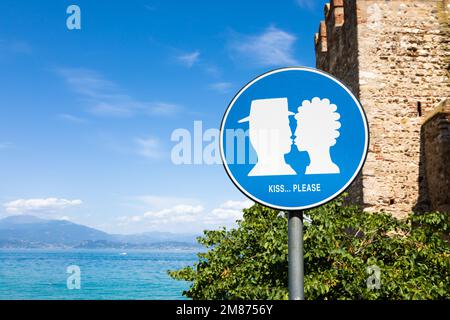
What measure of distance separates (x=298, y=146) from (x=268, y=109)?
0.81 feet

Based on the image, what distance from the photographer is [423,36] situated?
1412cm

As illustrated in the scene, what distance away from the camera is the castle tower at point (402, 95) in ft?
43.0

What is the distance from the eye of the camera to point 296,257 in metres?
2.37

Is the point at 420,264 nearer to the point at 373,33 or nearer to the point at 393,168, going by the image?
the point at 393,168

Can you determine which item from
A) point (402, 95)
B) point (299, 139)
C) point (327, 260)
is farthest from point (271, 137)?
point (402, 95)

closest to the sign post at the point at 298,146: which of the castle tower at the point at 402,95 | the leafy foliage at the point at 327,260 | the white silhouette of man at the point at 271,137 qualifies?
the white silhouette of man at the point at 271,137

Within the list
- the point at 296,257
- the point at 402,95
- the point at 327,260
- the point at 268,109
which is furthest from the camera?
the point at 402,95

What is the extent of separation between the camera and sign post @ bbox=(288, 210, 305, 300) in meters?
2.34

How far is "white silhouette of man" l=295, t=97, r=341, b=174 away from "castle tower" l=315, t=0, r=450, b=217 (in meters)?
11.0

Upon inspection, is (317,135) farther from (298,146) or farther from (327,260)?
(327,260)

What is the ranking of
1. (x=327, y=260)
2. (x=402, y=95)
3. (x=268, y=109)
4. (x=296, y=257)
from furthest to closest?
(x=402, y=95) < (x=327, y=260) < (x=268, y=109) < (x=296, y=257)

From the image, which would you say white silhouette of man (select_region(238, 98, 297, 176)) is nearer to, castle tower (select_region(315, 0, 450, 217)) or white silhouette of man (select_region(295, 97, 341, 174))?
white silhouette of man (select_region(295, 97, 341, 174))

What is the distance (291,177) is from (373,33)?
500 inches
